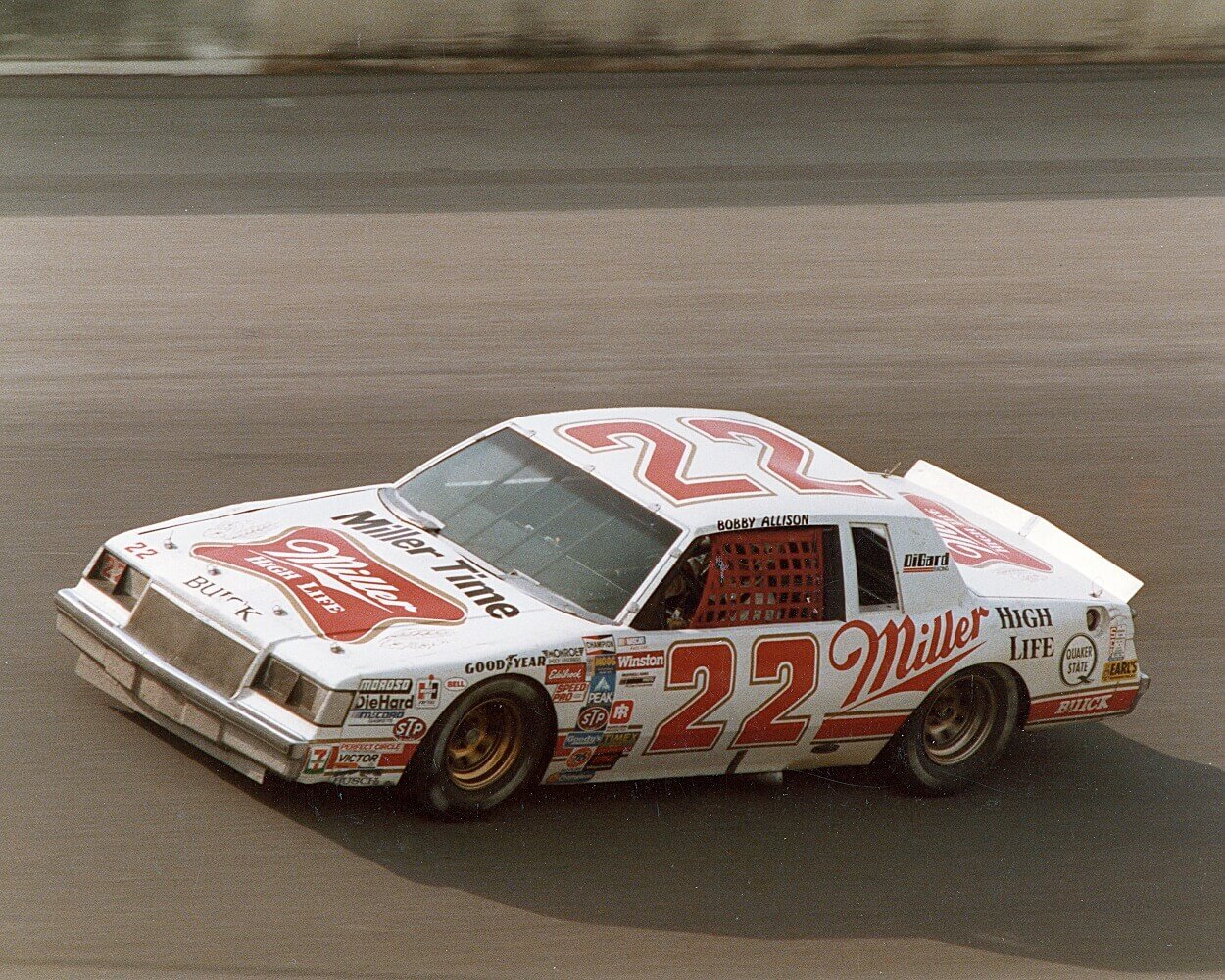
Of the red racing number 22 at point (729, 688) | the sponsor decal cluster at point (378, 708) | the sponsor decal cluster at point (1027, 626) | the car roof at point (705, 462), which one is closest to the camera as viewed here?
the sponsor decal cluster at point (378, 708)

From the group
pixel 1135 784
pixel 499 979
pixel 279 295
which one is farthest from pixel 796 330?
pixel 499 979

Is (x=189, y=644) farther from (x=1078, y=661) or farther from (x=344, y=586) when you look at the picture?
(x=1078, y=661)

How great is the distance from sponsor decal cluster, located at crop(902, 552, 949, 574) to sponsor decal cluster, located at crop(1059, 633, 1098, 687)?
2.36ft

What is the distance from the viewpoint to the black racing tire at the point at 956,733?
727 centimetres

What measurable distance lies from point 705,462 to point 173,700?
2355 millimetres

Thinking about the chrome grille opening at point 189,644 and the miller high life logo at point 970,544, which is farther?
the miller high life logo at point 970,544

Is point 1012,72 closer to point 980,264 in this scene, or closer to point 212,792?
point 980,264


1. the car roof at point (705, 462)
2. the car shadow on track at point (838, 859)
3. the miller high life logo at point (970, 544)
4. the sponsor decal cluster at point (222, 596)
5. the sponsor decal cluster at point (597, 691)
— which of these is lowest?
the car shadow on track at point (838, 859)

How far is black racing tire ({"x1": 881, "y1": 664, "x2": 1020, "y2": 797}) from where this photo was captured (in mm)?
7273

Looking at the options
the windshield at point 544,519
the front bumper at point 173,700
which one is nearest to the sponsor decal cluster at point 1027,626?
the windshield at point 544,519

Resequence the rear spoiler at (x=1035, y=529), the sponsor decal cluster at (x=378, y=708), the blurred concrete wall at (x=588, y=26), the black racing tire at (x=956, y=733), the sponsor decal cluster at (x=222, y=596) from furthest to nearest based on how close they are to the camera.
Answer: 1. the blurred concrete wall at (x=588, y=26)
2. the rear spoiler at (x=1035, y=529)
3. the black racing tire at (x=956, y=733)
4. the sponsor decal cluster at (x=222, y=596)
5. the sponsor decal cluster at (x=378, y=708)

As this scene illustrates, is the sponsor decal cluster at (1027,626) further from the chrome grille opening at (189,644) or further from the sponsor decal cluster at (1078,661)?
the chrome grille opening at (189,644)

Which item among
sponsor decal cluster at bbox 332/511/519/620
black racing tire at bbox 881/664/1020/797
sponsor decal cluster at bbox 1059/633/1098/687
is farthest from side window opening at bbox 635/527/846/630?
sponsor decal cluster at bbox 1059/633/1098/687

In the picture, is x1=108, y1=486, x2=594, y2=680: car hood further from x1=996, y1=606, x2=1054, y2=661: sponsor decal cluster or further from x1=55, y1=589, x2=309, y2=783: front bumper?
x1=996, y1=606, x2=1054, y2=661: sponsor decal cluster
